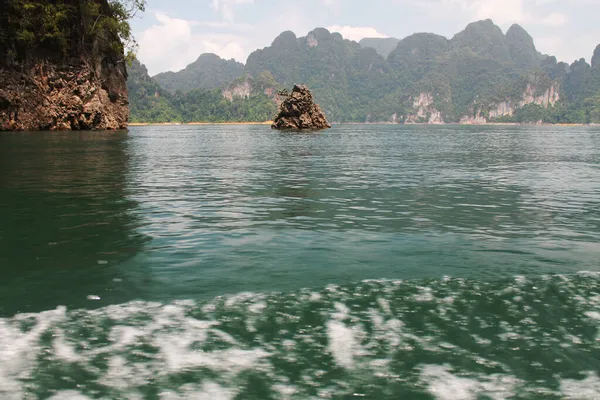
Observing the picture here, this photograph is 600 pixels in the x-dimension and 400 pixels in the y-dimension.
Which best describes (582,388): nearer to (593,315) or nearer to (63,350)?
(593,315)

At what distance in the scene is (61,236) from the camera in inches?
385

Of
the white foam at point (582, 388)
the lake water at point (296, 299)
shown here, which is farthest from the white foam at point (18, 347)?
the white foam at point (582, 388)

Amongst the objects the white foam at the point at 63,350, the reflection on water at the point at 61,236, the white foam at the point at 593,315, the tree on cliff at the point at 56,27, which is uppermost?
the tree on cliff at the point at 56,27

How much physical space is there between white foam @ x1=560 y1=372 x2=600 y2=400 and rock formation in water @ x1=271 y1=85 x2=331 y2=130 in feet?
281

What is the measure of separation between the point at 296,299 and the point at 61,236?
18.2ft

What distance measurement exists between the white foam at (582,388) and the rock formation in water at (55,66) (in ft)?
211

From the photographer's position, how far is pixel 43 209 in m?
12.4

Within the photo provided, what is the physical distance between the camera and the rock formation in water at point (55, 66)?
58.4m

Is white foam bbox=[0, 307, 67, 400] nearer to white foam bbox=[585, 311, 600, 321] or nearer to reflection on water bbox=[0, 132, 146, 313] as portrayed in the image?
reflection on water bbox=[0, 132, 146, 313]

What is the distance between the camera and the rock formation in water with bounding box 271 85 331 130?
8881cm

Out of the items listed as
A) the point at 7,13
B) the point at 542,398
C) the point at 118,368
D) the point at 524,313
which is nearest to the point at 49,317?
the point at 118,368

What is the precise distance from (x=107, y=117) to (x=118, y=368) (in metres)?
74.1

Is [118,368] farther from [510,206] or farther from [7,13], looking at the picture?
[7,13]

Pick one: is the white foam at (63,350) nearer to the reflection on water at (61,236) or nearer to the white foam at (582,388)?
the reflection on water at (61,236)
